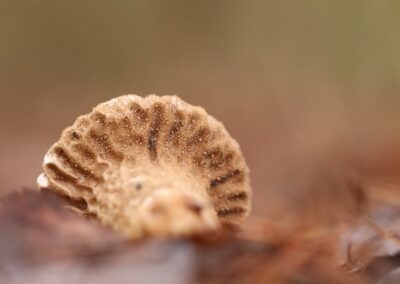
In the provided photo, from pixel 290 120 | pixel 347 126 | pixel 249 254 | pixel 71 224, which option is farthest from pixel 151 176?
pixel 290 120

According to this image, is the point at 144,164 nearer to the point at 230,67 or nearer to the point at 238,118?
Answer: the point at 238,118

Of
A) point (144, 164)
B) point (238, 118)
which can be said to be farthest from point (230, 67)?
point (144, 164)

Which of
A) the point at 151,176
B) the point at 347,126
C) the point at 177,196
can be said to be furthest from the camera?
the point at 347,126

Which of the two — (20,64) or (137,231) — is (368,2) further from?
(137,231)

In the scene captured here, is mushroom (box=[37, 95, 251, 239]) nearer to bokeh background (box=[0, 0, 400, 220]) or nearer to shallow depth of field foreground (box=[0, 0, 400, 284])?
shallow depth of field foreground (box=[0, 0, 400, 284])

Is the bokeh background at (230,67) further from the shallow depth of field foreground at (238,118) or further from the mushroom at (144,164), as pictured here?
the mushroom at (144,164)
